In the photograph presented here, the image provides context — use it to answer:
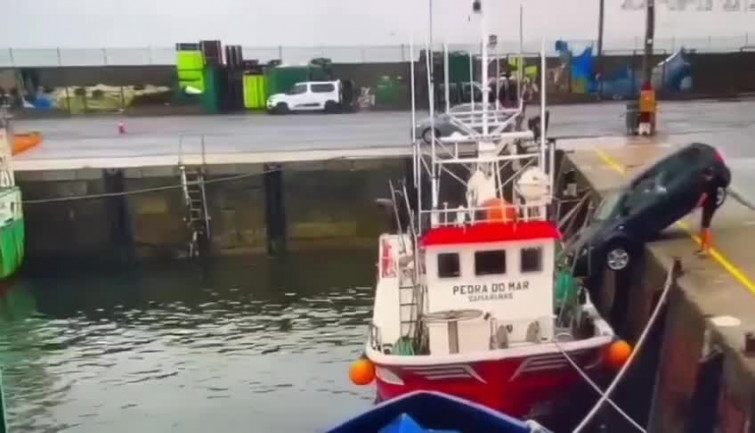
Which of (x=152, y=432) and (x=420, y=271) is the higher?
(x=420, y=271)

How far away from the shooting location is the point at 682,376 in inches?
400

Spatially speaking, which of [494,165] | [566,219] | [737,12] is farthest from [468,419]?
[737,12]

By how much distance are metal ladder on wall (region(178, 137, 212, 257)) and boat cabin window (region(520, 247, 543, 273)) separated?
12150 mm

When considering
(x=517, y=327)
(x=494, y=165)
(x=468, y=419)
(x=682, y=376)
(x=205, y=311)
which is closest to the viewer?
(x=468, y=419)

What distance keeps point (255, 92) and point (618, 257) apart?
21305mm

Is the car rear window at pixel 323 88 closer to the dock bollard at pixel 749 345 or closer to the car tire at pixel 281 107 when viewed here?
the car tire at pixel 281 107

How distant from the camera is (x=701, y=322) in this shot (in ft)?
32.7

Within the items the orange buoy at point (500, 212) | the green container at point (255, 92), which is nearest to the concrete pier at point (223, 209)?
the green container at point (255, 92)

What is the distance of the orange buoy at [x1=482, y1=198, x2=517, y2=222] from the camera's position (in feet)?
37.3

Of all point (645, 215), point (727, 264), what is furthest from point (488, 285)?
point (727, 264)

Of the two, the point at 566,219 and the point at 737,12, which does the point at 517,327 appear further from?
the point at 737,12

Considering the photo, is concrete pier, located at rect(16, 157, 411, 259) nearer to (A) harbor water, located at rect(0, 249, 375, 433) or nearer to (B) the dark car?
(A) harbor water, located at rect(0, 249, 375, 433)

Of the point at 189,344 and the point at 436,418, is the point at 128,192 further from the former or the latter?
the point at 436,418

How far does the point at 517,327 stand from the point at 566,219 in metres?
5.11
